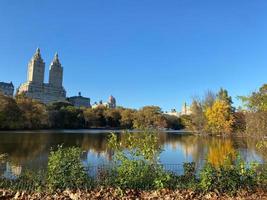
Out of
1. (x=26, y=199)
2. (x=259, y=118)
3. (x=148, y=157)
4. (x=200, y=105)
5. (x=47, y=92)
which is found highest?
(x=47, y=92)

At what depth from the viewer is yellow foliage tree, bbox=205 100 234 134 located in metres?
65.4

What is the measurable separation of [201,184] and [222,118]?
61.3 metres

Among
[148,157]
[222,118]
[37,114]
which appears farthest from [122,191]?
[37,114]

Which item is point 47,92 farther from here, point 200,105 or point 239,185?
point 239,185

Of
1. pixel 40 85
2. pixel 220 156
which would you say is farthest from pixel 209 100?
pixel 40 85

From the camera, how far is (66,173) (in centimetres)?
762

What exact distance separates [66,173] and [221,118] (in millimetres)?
62388

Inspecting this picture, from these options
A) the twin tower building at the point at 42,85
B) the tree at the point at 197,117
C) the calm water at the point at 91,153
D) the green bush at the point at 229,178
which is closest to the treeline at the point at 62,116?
the tree at the point at 197,117

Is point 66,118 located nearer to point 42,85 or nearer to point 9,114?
point 9,114

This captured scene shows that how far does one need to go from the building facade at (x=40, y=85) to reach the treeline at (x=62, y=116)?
241ft

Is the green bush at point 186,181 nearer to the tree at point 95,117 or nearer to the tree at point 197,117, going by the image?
the tree at point 197,117

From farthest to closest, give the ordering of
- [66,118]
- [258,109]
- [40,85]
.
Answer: [40,85] → [66,118] → [258,109]

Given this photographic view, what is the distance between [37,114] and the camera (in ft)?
236

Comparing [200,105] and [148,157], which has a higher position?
[200,105]
